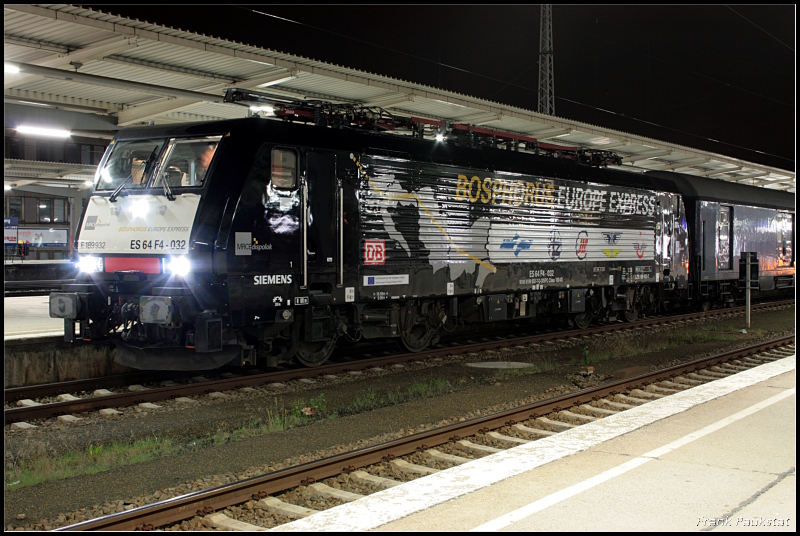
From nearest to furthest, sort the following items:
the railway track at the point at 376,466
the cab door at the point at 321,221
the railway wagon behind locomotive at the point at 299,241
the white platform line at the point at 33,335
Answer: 1. the railway track at the point at 376,466
2. the railway wagon behind locomotive at the point at 299,241
3. the cab door at the point at 321,221
4. the white platform line at the point at 33,335

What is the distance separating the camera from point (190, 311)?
8.82 metres

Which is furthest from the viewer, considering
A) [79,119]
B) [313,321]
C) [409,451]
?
[79,119]

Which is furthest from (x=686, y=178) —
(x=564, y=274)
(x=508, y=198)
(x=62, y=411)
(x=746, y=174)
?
(x=62, y=411)

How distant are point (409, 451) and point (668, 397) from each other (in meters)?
3.85

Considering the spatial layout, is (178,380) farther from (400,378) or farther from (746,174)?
(746,174)

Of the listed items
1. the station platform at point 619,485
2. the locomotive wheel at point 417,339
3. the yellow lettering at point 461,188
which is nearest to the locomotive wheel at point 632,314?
the locomotive wheel at point 417,339

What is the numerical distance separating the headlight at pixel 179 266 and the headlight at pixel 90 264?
4.76ft

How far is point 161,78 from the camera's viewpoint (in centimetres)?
1413

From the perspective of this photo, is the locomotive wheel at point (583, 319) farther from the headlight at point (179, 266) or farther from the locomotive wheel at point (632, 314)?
the headlight at point (179, 266)

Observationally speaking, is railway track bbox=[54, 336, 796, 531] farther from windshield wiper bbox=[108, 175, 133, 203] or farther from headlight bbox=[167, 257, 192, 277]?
windshield wiper bbox=[108, 175, 133, 203]

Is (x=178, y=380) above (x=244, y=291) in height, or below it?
below

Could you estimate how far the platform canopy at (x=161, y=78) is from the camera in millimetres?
11280

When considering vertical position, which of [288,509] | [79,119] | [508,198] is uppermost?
[79,119]

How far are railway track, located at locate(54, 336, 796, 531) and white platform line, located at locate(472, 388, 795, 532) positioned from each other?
1413 mm
